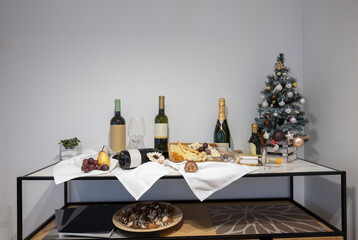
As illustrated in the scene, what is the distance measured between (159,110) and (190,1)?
728 millimetres

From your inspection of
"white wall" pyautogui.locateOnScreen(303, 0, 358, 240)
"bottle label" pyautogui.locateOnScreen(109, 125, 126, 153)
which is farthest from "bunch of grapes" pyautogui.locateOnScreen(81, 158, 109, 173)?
"white wall" pyautogui.locateOnScreen(303, 0, 358, 240)

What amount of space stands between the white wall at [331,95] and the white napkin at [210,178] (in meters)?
0.56

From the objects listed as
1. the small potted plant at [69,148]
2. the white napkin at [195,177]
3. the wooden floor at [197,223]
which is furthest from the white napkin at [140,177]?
the small potted plant at [69,148]

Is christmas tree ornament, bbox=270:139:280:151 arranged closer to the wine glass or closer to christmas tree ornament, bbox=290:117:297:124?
christmas tree ornament, bbox=290:117:297:124

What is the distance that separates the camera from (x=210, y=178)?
0.94 meters

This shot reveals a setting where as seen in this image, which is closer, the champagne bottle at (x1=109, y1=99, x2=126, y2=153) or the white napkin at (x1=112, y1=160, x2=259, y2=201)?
the white napkin at (x1=112, y1=160, x2=259, y2=201)

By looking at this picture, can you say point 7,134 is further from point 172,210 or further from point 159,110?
point 172,210

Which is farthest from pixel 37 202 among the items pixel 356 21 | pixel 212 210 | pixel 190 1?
pixel 356 21

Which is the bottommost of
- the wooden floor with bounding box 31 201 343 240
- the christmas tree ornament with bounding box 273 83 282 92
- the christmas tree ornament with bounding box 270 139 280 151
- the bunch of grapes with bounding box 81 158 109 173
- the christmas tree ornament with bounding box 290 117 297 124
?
the wooden floor with bounding box 31 201 343 240

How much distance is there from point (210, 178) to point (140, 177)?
283 mm

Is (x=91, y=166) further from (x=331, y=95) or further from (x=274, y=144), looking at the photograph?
(x=331, y=95)

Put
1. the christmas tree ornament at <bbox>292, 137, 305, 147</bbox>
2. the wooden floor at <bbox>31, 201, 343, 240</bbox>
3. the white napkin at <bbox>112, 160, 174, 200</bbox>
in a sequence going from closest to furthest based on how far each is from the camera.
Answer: the white napkin at <bbox>112, 160, 174, 200</bbox> → the wooden floor at <bbox>31, 201, 343, 240</bbox> → the christmas tree ornament at <bbox>292, 137, 305, 147</bbox>

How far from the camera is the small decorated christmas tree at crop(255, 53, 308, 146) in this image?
3.96 feet

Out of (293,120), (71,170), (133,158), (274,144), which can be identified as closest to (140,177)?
(133,158)
